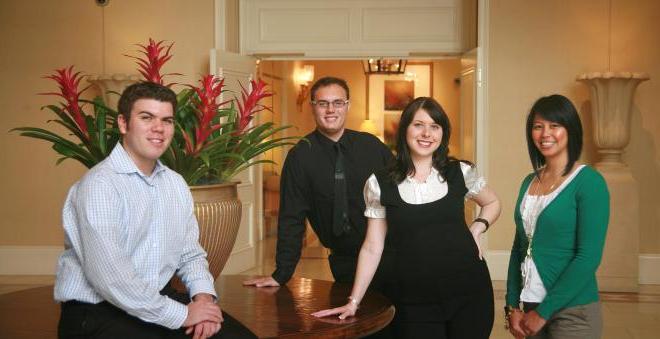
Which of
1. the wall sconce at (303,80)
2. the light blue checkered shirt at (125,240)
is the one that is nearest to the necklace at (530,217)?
the light blue checkered shirt at (125,240)

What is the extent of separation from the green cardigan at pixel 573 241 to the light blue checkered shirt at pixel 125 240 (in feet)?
3.38

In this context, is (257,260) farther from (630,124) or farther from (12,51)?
(630,124)

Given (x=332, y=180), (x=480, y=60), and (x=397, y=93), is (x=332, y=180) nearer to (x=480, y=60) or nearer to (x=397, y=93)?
(x=480, y=60)

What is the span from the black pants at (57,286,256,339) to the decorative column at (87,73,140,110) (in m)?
4.93

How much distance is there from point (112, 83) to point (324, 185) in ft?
13.8

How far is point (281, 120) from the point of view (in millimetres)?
11117

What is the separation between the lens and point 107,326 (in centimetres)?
212

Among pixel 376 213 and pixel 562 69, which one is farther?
pixel 562 69

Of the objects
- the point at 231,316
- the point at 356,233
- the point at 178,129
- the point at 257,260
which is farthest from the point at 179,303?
the point at 257,260

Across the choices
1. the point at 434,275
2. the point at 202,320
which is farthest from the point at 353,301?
the point at 202,320

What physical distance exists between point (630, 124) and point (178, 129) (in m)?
5.12

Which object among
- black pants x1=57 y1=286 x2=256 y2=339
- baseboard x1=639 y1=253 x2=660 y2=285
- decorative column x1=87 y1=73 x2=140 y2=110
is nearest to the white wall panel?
decorative column x1=87 y1=73 x2=140 y2=110

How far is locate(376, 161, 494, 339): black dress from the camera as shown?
2551 millimetres

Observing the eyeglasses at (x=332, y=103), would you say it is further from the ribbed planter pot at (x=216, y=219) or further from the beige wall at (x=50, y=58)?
the beige wall at (x=50, y=58)
